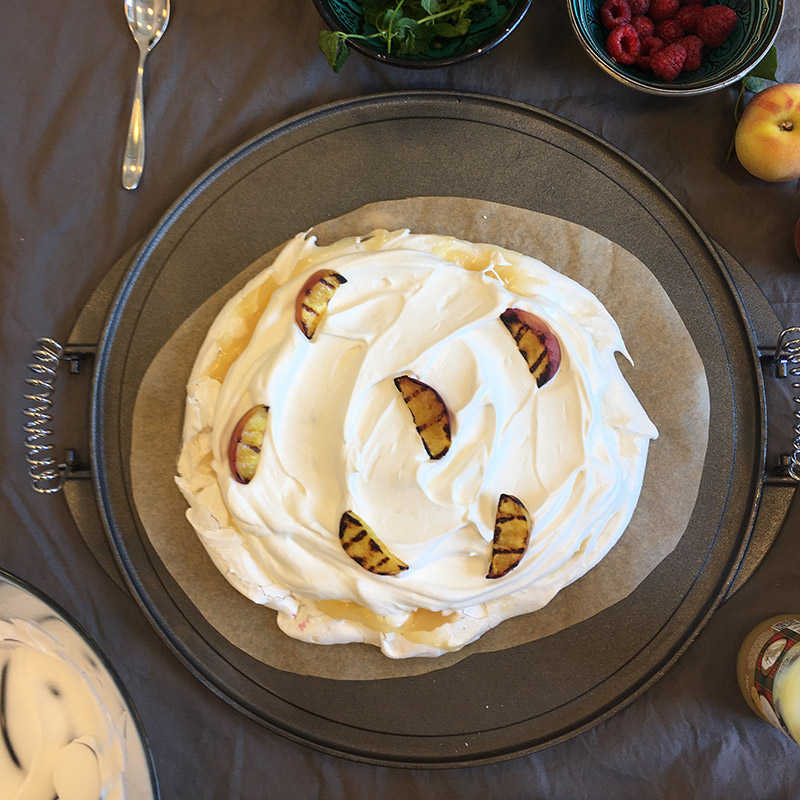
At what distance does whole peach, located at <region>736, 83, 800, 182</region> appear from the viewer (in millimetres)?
1438

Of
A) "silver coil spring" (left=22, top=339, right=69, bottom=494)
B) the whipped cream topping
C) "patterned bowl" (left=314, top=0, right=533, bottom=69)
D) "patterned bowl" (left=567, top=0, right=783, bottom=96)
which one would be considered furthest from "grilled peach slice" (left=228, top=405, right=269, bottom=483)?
"patterned bowl" (left=567, top=0, right=783, bottom=96)

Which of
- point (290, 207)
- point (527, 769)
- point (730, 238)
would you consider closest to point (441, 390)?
point (290, 207)

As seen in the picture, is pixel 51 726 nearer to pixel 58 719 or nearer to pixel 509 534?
pixel 58 719

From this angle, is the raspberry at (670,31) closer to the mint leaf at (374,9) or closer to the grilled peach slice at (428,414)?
the mint leaf at (374,9)

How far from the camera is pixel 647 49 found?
4.76 feet

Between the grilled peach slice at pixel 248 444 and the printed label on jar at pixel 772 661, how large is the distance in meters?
1.21

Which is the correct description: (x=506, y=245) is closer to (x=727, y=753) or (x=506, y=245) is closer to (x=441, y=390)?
(x=441, y=390)

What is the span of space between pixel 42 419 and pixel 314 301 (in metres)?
0.74

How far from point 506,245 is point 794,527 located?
3.11 feet

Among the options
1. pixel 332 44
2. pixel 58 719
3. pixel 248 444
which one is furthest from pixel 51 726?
pixel 332 44

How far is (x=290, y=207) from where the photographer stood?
1521 mm

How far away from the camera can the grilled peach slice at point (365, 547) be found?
1.29m

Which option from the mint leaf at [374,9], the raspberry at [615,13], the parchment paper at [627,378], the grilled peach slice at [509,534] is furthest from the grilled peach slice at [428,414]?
the raspberry at [615,13]

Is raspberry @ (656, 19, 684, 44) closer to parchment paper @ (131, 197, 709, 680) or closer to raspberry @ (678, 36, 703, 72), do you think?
raspberry @ (678, 36, 703, 72)
